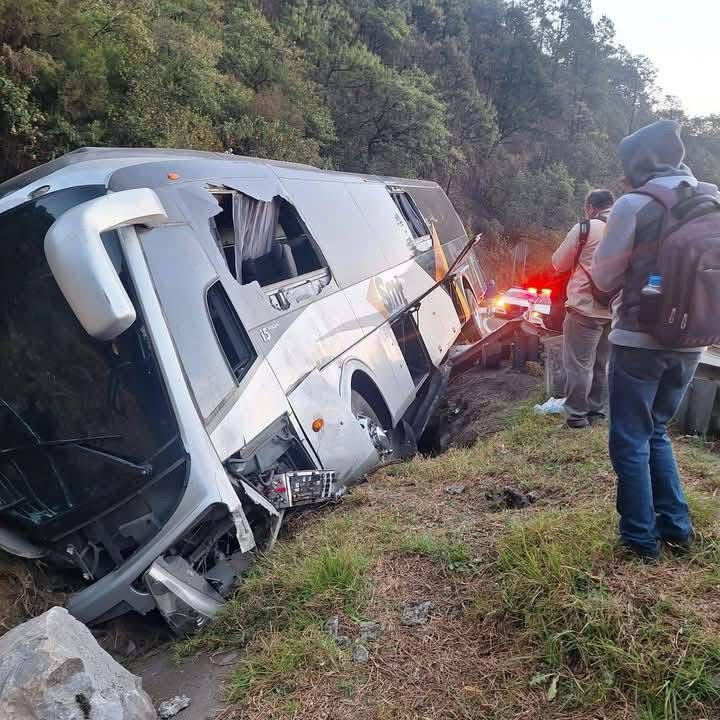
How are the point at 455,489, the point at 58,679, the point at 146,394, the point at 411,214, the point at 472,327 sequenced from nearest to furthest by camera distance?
1. the point at 58,679
2. the point at 146,394
3. the point at 455,489
4. the point at 411,214
5. the point at 472,327

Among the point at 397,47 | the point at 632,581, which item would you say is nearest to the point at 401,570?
the point at 632,581

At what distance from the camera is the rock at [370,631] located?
2654 mm

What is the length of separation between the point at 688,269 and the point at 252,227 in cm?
297

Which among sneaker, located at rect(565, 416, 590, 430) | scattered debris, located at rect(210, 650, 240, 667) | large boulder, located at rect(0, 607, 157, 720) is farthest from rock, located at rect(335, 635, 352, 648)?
sneaker, located at rect(565, 416, 590, 430)

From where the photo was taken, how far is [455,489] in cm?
391

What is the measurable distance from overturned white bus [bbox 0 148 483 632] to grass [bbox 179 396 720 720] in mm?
404

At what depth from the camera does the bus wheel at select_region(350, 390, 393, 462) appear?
4.69 m

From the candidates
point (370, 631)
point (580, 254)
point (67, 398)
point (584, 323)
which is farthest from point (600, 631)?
point (580, 254)

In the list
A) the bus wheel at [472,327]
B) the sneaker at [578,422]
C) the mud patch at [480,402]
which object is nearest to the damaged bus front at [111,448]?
the sneaker at [578,422]

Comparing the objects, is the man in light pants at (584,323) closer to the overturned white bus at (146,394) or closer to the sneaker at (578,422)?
the sneaker at (578,422)

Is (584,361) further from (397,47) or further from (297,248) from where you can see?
(397,47)

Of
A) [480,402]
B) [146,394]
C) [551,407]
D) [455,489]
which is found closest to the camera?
[146,394]

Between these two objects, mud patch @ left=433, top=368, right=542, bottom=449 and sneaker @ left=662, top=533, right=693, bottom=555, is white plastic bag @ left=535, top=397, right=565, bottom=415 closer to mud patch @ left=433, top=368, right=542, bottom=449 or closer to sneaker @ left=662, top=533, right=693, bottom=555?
mud patch @ left=433, top=368, right=542, bottom=449

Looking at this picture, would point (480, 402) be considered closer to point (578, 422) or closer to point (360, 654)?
point (578, 422)
